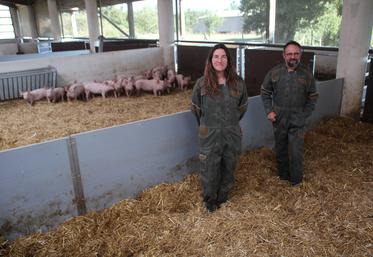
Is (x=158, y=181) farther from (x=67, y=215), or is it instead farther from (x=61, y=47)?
(x=61, y=47)

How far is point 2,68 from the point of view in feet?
24.0

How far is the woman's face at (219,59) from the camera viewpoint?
2938 mm

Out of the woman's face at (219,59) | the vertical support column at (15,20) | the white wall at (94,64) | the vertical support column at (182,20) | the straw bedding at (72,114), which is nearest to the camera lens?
the woman's face at (219,59)

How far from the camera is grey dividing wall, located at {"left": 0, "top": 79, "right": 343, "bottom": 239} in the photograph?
9.10 feet

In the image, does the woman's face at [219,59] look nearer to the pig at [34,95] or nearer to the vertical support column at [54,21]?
the pig at [34,95]

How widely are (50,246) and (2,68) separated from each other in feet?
19.0

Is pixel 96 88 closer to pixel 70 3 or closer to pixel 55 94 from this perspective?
pixel 55 94

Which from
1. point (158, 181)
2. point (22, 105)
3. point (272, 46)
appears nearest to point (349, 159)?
point (158, 181)

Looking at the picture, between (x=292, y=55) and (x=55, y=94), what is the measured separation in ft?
17.3

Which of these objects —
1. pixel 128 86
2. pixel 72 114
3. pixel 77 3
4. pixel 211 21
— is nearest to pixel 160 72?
pixel 128 86

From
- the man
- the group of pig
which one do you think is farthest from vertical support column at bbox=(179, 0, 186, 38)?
the man

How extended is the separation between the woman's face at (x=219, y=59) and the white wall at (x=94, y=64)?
5.92 m

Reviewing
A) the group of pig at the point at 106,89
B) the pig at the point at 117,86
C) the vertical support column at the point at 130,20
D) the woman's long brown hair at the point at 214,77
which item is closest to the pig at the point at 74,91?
the group of pig at the point at 106,89

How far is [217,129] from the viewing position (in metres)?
3.02
